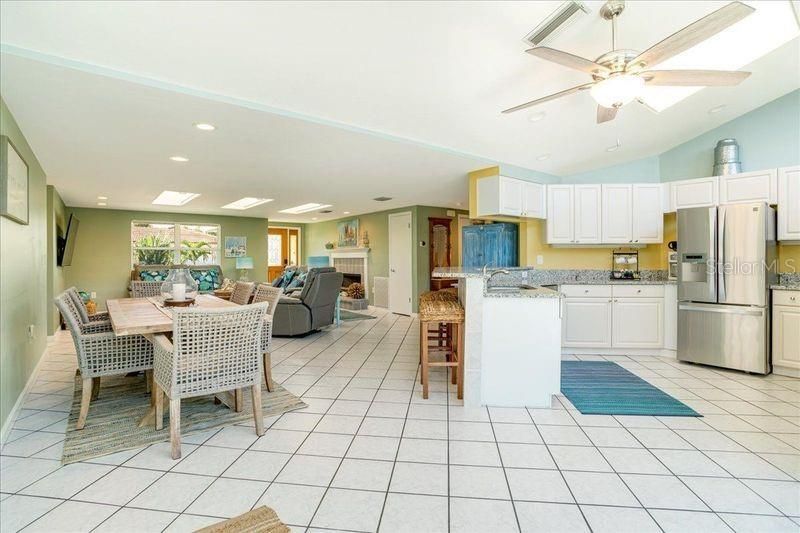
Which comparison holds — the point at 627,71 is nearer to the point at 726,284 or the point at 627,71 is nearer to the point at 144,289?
the point at 726,284

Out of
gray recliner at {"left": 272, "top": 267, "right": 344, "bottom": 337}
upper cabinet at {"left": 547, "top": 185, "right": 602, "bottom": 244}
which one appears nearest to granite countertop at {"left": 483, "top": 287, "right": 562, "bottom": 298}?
upper cabinet at {"left": 547, "top": 185, "right": 602, "bottom": 244}

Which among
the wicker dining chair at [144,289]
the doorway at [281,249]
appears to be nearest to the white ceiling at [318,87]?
the wicker dining chair at [144,289]

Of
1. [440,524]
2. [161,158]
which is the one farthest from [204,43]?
[440,524]

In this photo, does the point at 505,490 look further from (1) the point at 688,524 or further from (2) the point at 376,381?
(2) the point at 376,381

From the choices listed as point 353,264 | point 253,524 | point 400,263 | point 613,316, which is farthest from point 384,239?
point 253,524

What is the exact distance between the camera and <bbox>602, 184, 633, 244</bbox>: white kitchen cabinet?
15.2 ft

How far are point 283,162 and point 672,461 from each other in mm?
4159

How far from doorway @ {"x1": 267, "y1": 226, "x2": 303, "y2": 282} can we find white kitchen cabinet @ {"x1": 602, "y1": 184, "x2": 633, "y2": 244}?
8572mm

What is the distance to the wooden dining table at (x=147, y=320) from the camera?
2317 millimetres

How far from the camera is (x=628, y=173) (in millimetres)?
4992

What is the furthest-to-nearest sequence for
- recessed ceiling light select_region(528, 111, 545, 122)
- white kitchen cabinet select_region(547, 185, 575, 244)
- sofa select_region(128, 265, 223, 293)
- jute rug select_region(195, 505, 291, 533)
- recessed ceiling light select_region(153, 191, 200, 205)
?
sofa select_region(128, 265, 223, 293), recessed ceiling light select_region(153, 191, 200, 205), white kitchen cabinet select_region(547, 185, 575, 244), recessed ceiling light select_region(528, 111, 545, 122), jute rug select_region(195, 505, 291, 533)

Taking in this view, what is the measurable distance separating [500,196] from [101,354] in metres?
3.95

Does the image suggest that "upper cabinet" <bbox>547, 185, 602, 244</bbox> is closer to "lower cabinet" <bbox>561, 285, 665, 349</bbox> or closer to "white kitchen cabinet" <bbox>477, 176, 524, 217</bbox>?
"white kitchen cabinet" <bbox>477, 176, 524, 217</bbox>

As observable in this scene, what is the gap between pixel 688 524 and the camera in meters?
1.66
